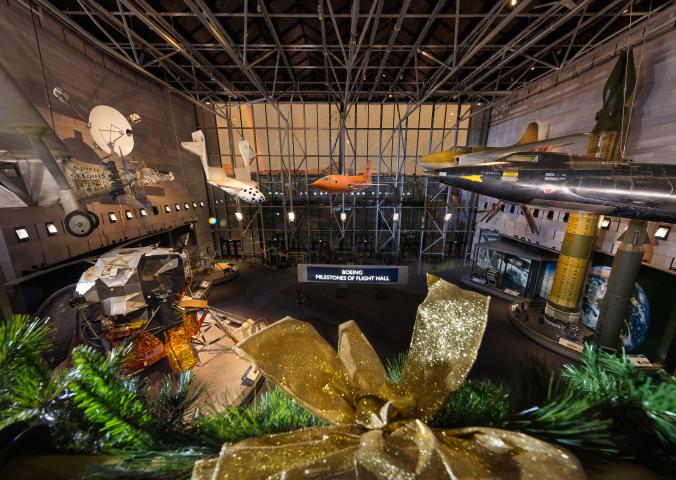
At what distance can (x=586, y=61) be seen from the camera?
21.9 feet

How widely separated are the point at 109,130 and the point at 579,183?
9379 millimetres

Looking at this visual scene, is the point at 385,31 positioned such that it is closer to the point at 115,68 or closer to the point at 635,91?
the point at 635,91

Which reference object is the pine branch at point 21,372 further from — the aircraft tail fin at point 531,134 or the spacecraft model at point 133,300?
the aircraft tail fin at point 531,134

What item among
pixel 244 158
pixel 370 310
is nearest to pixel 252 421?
pixel 370 310

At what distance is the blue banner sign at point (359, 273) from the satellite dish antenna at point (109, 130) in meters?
5.31

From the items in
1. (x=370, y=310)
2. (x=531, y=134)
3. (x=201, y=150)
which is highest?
(x=531, y=134)

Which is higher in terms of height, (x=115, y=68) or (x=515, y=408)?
(x=115, y=68)

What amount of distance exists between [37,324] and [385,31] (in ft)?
31.6

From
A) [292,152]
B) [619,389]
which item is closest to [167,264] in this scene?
[619,389]

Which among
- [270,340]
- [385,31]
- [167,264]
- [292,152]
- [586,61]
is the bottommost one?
[167,264]

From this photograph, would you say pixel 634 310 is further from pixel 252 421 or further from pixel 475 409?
pixel 252 421

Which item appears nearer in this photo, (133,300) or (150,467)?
(150,467)

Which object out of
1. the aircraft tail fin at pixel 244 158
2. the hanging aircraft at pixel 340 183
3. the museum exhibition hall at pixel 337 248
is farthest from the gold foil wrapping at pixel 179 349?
the hanging aircraft at pixel 340 183

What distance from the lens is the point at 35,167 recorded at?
3969 mm
